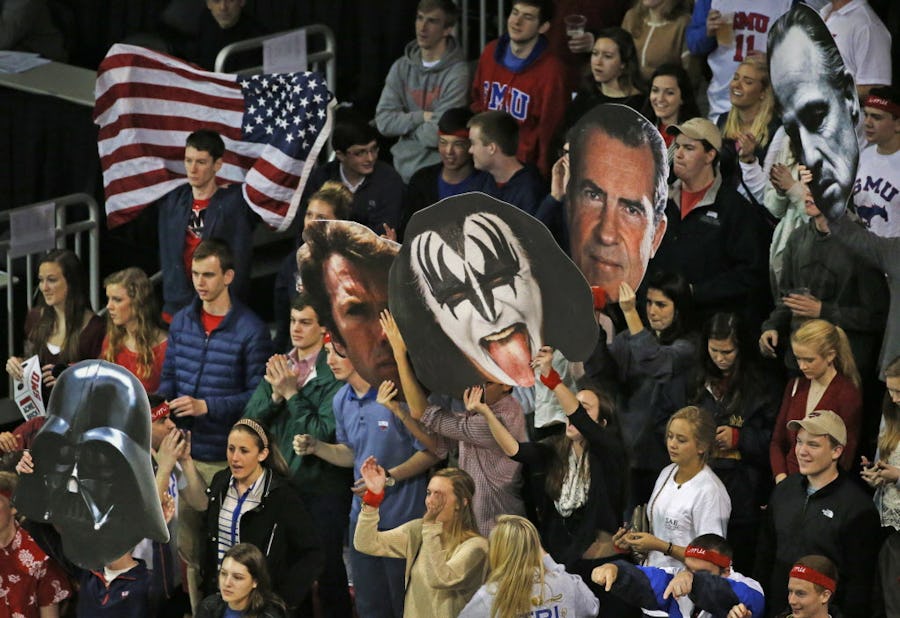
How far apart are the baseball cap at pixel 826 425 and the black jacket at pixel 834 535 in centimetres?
16

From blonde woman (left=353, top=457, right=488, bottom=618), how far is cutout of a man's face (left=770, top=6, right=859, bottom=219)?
1.95 metres

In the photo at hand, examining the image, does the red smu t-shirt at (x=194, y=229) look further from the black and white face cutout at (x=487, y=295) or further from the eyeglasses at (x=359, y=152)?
the black and white face cutout at (x=487, y=295)

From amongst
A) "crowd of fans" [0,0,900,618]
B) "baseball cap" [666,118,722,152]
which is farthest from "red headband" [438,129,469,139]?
"baseball cap" [666,118,722,152]

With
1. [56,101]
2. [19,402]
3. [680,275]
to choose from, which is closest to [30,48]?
[56,101]

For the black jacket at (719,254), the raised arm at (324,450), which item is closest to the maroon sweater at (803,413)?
the black jacket at (719,254)

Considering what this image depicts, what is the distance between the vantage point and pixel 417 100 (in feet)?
36.9

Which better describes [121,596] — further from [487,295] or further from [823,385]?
[823,385]

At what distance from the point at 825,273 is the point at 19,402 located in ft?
12.5

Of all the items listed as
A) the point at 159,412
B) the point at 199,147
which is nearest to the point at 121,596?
the point at 159,412

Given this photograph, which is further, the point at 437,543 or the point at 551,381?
the point at 551,381

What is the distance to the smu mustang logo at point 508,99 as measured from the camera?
10.9m

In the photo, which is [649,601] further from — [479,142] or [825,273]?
[479,142]

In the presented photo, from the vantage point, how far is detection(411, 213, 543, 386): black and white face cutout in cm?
929

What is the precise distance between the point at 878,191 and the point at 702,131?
31.4 inches
